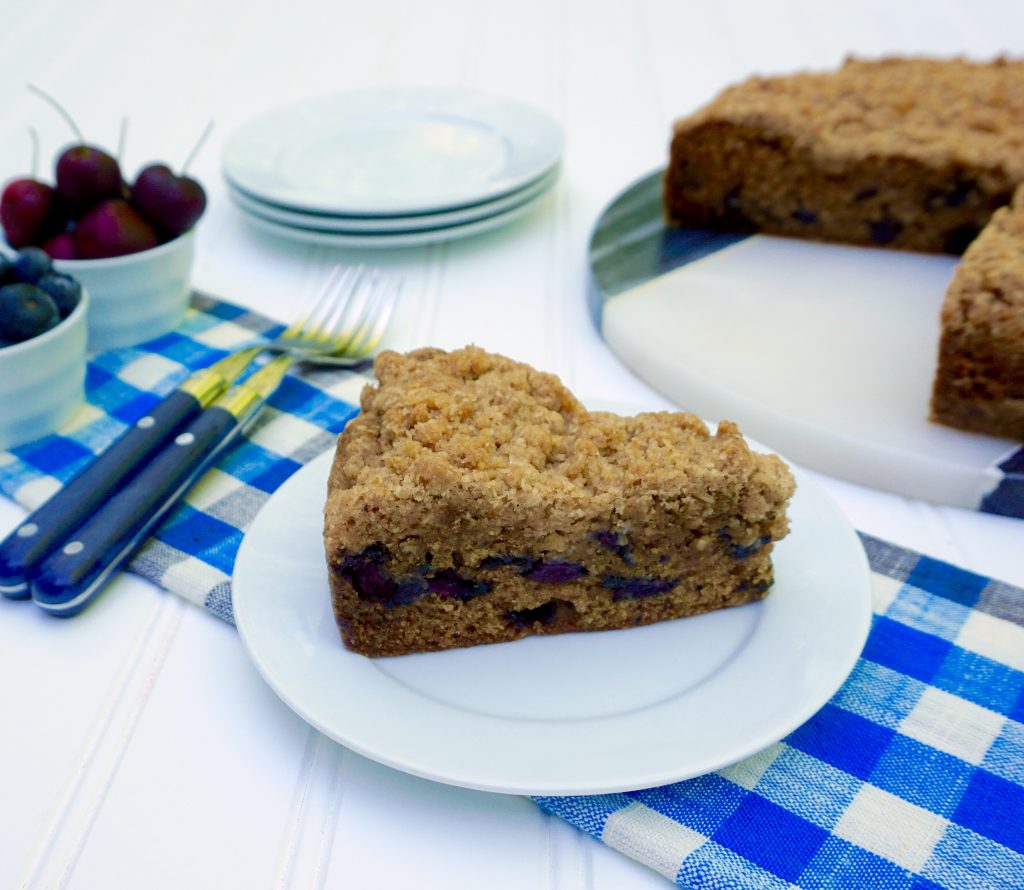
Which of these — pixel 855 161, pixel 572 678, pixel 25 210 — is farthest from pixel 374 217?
pixel 572 678

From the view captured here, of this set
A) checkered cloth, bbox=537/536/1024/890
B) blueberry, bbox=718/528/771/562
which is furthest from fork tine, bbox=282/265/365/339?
checkered cloth, bbox=537/536/1024/890

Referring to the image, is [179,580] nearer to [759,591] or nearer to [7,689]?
[7,689]

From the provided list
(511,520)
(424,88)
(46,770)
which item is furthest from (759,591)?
(424,88)

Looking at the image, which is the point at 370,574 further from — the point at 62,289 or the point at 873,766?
the point at 62,289

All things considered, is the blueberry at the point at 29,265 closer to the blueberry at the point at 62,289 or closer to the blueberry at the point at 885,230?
the blueberry at the point at 62,289

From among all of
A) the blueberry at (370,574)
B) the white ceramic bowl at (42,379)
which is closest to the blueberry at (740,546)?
the blueberry at (370,574)
